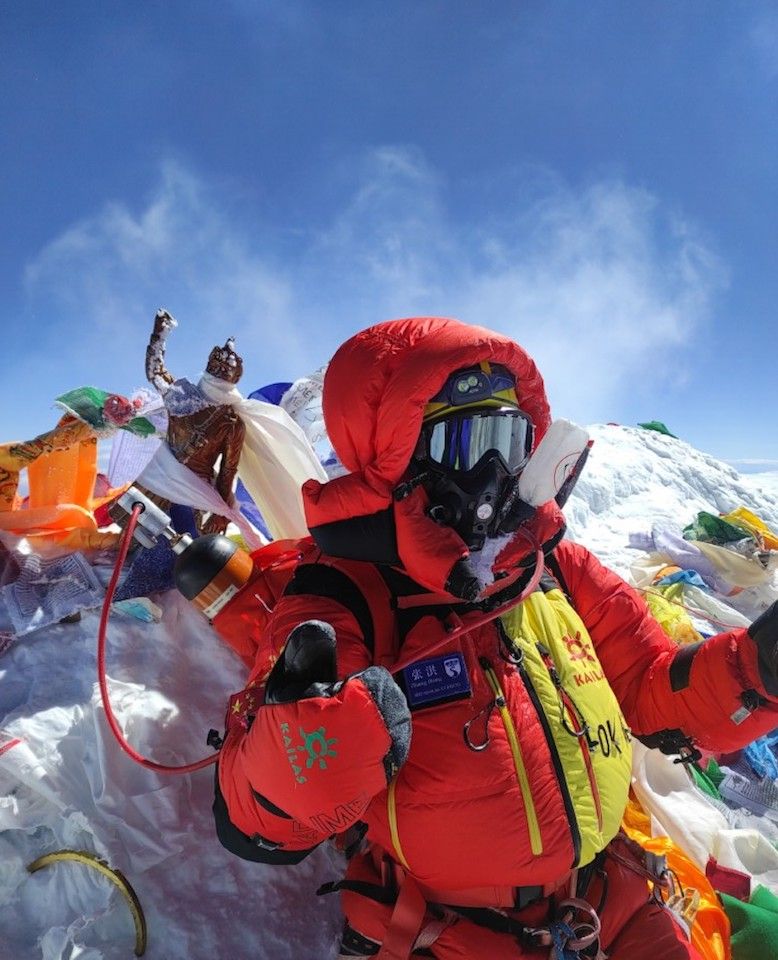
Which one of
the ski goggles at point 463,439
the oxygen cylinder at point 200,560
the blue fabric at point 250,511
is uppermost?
the ski goggles at point 463,439

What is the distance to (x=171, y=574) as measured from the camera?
7.02 ft

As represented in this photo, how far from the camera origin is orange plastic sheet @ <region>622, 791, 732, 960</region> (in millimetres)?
1604

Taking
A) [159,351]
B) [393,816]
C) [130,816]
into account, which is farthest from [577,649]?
[159,351]

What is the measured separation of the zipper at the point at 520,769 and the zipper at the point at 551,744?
78mm

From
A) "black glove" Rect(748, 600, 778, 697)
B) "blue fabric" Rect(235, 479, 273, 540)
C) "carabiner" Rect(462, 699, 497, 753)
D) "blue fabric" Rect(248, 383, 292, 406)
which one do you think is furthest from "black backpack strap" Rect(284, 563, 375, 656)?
"blue fabric" Rect(248, 383, 292, 406)

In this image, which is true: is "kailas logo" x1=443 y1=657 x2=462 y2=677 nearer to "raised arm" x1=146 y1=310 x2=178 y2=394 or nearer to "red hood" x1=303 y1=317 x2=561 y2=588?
"red hood" x1=303 y1=317 x2=561 y2=588

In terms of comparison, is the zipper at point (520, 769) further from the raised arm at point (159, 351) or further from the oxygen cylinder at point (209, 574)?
the raised arm at point (159, 351)

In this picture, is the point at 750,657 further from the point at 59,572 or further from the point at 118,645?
the point at 59,572

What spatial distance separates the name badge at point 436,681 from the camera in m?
1.37

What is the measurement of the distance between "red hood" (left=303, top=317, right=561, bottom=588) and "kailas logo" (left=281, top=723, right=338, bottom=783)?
1.44 ft

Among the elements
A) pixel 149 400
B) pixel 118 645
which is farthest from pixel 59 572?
pixel 149 400

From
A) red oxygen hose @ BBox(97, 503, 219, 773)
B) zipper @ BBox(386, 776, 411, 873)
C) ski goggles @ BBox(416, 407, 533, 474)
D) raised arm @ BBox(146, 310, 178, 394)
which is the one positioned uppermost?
raised arm @ BBox(146, 310, 178, 394)

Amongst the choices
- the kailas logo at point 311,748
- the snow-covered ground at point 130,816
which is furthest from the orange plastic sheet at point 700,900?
the kailas logo at point 311,748

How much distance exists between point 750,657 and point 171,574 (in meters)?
1.85
